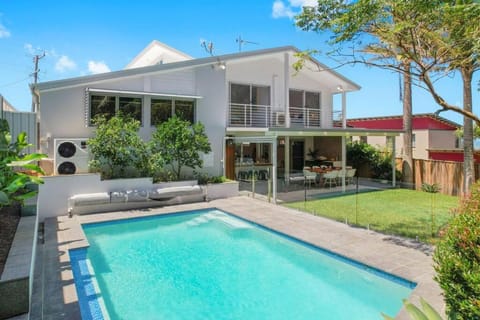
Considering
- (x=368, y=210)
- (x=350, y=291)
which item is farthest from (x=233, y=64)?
(x=350, y=291)

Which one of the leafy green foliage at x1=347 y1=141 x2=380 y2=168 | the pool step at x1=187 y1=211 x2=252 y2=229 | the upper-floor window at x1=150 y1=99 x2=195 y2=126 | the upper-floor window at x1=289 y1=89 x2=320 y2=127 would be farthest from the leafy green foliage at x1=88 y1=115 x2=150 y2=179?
the leafy green foliage at x1=347 y1=141 x2=380 y2=168

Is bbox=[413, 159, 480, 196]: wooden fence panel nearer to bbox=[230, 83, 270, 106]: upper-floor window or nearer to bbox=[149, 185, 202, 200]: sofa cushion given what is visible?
bbox=[230, 83, 270, 106]: upper-floor window

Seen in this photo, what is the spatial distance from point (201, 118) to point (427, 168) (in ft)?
42.5

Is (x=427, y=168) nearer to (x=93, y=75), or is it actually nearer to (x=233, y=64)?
(x=233, y=64)

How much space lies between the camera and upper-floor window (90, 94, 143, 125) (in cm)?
1350

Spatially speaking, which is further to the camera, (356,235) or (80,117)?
(80,117)

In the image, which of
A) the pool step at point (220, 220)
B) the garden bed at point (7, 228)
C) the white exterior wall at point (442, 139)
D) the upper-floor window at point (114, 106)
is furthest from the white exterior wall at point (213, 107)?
the white exterior wall at point (442, 139)

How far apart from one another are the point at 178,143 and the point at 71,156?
422 centimetres

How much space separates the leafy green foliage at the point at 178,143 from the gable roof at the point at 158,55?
771 cm

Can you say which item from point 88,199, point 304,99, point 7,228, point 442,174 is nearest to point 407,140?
point 442,174

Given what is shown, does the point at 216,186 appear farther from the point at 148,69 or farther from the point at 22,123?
the point at 22,123

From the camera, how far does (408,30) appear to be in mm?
8688

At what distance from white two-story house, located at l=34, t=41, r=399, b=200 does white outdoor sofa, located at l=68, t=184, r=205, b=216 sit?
4.62ft

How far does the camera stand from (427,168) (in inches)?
696
